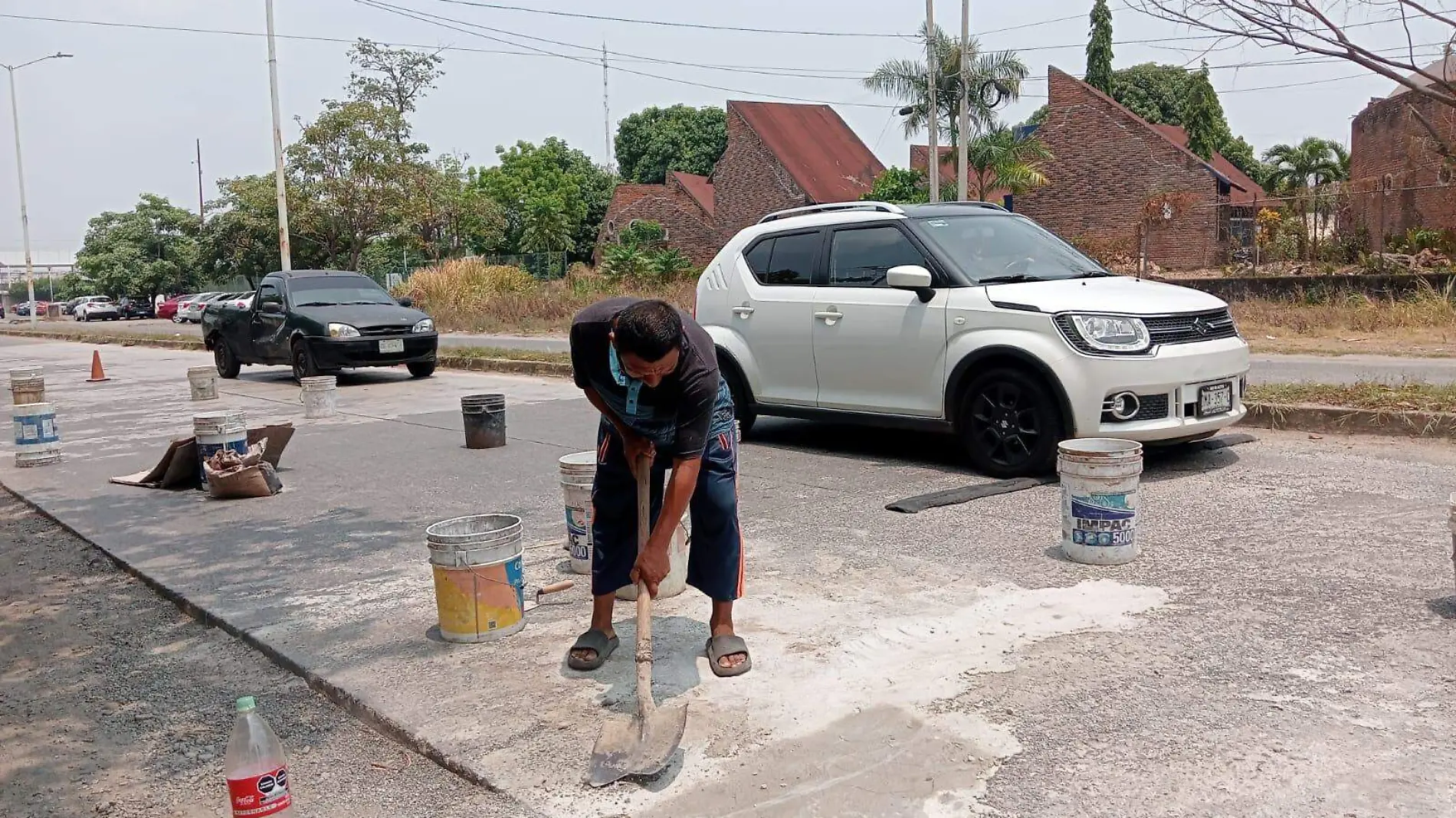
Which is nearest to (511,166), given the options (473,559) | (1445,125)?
(1445,125)

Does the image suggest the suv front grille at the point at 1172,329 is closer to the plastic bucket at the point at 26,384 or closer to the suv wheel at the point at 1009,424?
the suv wheel at the point at 1009,424

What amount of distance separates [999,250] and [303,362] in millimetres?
11091

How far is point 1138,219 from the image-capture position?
34438mm

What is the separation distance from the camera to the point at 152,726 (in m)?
4.04

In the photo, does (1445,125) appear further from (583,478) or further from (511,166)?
(511,166)

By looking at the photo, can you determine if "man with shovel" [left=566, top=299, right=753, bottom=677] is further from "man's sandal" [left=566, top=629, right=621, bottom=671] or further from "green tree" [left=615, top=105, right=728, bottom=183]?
"green tree" [left=615, top=105, right=728, bottom=183]

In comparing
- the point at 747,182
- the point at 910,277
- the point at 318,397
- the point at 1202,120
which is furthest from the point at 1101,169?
the point at 910,277

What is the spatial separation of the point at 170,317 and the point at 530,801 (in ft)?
203

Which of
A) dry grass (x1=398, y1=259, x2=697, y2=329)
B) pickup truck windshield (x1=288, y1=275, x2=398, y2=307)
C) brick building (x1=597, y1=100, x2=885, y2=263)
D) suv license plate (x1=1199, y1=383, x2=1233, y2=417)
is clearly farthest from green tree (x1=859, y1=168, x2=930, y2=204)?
suv license plate (x1=1199, y1=383, x2=1233, y2=417)

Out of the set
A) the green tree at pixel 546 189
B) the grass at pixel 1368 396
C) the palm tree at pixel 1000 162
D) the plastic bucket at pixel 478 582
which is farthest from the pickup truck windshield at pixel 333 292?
the green tree at pixel 546 189

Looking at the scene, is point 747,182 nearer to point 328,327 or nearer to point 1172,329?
point 328,327

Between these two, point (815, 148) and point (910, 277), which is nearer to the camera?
point (910, 277)

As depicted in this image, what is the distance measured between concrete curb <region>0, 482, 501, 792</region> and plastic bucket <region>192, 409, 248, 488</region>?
1.64 metres

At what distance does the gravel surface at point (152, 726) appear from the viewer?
342cm
